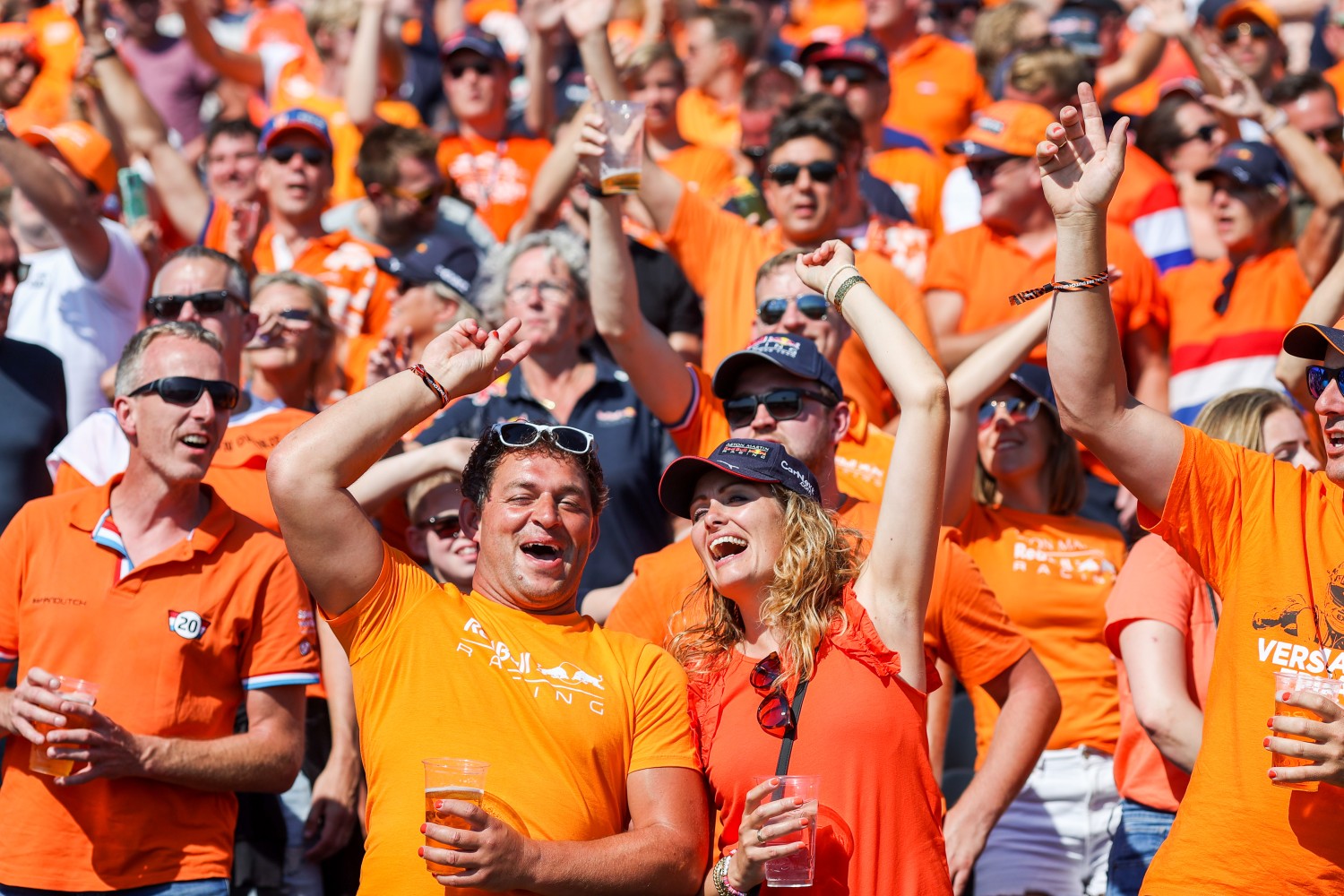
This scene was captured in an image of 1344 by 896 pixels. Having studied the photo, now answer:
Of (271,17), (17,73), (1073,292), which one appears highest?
(271,17)

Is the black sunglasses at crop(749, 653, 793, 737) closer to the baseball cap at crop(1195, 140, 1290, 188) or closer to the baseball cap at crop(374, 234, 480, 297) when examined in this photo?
the baseball cap at crop(374, 234, 480, 297)

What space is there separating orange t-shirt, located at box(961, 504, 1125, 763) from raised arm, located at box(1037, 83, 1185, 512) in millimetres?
1764

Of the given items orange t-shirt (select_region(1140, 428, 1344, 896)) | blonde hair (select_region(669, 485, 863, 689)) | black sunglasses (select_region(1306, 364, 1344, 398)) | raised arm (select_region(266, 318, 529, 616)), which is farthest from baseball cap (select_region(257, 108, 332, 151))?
black sunglasses (select_region(1306, 364, 1344, 398))

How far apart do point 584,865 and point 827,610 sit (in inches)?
32.8

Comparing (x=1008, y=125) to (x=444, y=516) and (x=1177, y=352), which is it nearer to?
(x=1177, y=352)

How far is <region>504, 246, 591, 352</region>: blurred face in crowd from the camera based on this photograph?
5.98 meters

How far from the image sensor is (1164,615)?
14.3 ft

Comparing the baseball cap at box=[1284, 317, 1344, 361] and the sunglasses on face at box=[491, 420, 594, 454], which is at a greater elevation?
the baseball cap at box=[1284, 317, 1344, 361]

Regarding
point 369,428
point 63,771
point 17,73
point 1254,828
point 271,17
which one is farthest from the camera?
point 271,17

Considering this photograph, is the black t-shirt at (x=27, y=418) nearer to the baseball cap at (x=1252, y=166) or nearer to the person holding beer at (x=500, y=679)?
the person holding beer at (x=500, y=679)

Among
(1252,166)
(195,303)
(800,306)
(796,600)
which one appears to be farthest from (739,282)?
(796,600)

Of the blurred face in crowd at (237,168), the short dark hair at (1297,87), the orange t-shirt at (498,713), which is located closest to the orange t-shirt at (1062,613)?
the orange t-shirt at (498,713)

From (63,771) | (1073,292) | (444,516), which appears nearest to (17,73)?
(444,516)

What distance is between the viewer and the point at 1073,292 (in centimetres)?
345
